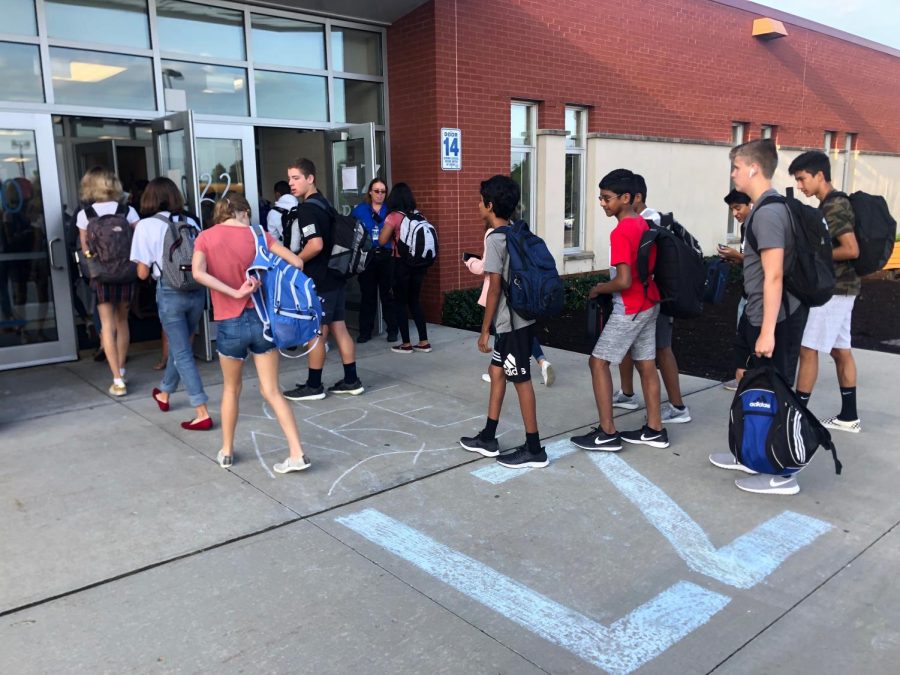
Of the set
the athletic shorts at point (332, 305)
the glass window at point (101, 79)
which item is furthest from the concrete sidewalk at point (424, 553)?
the glass window at point (101, 79)

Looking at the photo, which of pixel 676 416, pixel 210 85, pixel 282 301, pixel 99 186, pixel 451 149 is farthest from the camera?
pixel 451 149

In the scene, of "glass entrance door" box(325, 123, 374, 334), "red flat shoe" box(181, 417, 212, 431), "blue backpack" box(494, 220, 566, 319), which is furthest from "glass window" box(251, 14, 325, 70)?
"blue backpack" box(494, 220, 566, 319)

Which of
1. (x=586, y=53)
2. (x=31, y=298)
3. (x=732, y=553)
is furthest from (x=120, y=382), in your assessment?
(x=586, y=53)

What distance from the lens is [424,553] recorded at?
3.59 metres

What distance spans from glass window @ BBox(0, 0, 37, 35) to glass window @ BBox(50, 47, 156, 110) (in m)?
0.26

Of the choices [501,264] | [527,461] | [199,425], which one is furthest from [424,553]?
[199,425]

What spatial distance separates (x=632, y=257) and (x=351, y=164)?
16.8 feet

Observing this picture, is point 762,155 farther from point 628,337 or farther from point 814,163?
point 628,337

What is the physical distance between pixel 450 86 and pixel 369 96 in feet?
3.87

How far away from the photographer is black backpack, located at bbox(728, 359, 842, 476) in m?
4.03

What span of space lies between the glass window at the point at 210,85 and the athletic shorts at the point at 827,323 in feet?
21.1

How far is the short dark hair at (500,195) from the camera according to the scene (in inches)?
176

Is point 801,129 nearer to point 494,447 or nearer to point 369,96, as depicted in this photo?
A: point 369,96

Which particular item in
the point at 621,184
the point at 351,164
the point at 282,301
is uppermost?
the point at 351,164
